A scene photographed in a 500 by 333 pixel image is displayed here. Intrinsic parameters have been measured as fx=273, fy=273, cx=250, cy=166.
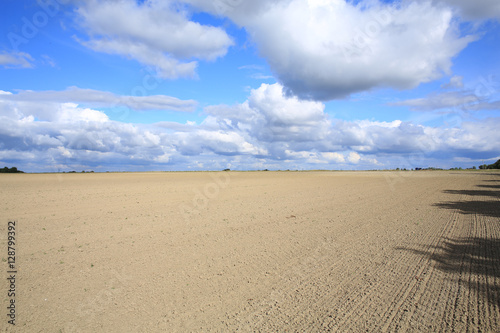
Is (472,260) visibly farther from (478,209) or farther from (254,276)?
(478,209)

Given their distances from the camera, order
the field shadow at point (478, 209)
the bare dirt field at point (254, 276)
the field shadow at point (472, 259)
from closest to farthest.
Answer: the bare dirt field at point (254, 276) → the field shadow at point (472, 259) → the field shadow at point (478, 209)

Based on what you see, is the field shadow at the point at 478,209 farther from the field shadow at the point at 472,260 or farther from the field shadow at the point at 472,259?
the field shadow at the point at 472,259

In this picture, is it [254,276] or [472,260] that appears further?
[472,260]

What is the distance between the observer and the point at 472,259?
710 centimetres

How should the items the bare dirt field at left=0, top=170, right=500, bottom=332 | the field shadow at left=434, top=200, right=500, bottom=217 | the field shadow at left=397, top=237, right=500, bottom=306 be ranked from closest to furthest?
the bare dirt field at left=0, top=170, right=500, bottom=332 < the field shadow at left=397, top=237, right=500, bottom=306 < the field shadow at left=434, top=200, right=500, bottom=217

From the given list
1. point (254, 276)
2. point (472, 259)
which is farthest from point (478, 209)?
point (254, 276)

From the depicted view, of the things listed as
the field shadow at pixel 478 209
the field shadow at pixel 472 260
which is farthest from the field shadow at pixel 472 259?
the field shadow at pixel 478 209

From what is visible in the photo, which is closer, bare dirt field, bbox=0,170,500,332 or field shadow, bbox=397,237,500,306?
bare dirt field, bbox=0,170,500,332

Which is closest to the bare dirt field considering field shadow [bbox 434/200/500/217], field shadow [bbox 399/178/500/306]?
field shadow [bbox 399/178/500/306]

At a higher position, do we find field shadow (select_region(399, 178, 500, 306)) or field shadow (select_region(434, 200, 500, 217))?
field shadow (select_region(434, 200, 500, 217))

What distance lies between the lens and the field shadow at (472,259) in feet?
18.3

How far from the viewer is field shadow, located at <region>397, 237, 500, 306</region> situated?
5.58m

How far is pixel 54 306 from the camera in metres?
5.18

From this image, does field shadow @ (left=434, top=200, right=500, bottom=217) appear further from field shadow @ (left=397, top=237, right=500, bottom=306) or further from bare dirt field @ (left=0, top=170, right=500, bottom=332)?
field shadow @ (left=397, top=237, right=500, bottom=306)
